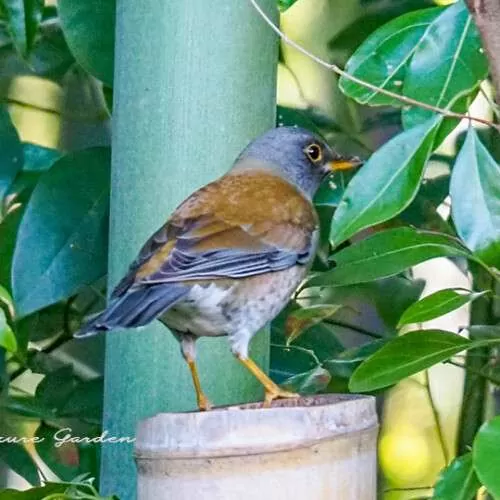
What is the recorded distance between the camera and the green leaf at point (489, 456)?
0.94m

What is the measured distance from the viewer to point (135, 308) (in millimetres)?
1277

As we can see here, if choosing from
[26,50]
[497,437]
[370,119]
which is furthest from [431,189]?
[497,437]

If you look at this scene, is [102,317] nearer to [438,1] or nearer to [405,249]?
[405,249]

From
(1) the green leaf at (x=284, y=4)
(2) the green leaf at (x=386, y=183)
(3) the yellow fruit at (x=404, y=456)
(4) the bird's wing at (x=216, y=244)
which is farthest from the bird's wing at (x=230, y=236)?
(3) the yellow fruit at (x=404, y=456)

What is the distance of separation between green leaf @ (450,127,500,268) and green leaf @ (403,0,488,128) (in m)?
0.10

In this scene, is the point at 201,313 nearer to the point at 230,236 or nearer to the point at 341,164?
the point at 230,236

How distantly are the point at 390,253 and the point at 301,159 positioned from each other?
65 cm

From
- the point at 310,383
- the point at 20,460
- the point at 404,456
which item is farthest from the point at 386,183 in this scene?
the point at 404,456

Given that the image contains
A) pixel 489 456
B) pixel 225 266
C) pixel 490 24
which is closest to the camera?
pixel 490 24

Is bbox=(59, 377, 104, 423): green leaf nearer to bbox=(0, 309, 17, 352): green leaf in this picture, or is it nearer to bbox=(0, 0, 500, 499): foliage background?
bbox=(0, 0, 500, 499): foliage background

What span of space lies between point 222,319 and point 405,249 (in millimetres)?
293

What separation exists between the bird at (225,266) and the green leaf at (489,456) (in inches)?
12.6

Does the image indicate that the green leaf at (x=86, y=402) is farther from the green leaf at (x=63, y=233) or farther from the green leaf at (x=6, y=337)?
the green leaf at (x=6, y=337)

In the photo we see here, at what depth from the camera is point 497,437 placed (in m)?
0.98
